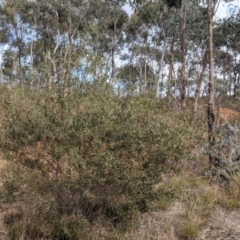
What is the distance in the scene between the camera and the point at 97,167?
4.19m

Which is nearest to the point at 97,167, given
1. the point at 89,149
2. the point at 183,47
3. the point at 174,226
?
the point at 89,149

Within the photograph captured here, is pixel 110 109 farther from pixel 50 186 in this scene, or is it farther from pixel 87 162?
pixel 50 186

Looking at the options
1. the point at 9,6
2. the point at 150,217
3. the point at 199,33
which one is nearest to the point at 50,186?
the point at 150,217

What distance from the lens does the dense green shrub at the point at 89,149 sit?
13.9 feet

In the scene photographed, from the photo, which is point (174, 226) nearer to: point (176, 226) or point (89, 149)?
point (176, 226)

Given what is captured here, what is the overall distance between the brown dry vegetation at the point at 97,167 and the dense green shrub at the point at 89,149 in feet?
0.04

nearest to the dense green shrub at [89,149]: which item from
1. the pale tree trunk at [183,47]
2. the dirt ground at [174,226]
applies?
the dirt ground at [174,226]

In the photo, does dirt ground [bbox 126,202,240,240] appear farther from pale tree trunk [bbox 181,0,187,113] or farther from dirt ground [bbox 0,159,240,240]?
pale tree trunk [bbox 181,0,187,113]

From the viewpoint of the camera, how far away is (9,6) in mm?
26688

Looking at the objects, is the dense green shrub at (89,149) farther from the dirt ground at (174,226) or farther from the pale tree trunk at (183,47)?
the pale tree trunk at (183,47)

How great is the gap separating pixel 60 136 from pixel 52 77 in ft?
3.32

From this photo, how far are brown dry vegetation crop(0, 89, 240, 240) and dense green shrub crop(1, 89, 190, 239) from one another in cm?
1

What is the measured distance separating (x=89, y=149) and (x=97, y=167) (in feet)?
0.79

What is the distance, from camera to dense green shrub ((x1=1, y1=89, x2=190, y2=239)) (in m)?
4.24
